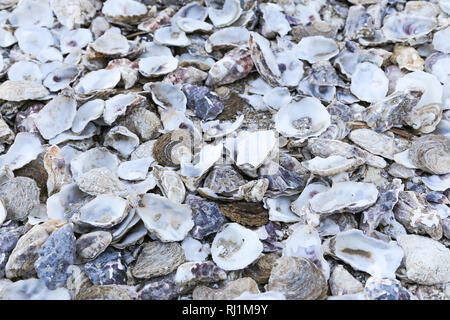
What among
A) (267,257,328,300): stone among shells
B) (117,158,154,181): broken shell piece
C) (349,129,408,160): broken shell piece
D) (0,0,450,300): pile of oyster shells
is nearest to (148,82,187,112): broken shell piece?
(0,0,450,300): pile of oyster shells

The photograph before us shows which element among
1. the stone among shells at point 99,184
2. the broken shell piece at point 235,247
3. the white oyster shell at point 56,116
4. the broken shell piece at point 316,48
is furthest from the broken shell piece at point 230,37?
the broken shell piece at point 235,247

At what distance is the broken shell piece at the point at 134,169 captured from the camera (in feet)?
5.58

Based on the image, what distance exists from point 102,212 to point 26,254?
0.82 feet

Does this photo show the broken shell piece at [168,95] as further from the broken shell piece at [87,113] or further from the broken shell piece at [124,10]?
the broken shell piece at [124,10]

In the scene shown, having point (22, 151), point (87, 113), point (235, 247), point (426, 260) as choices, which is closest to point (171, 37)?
point (87, 113)

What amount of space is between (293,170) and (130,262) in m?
0.64

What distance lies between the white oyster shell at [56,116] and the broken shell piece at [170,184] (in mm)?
446

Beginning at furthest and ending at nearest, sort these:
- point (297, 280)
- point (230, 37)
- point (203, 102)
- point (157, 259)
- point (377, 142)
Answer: point (230, 37) → point (203, 102) → point (377, 142) → point (157, 259) → point (297, 280)

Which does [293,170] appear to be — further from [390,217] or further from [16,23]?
[16,23]

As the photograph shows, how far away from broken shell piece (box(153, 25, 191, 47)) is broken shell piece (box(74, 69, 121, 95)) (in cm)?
27

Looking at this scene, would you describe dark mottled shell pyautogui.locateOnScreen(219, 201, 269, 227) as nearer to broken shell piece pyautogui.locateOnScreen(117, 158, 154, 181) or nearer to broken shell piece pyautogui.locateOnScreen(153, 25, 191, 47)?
broken shell piece pyautogui.locateOnScreen(117, 158, 154, 181)

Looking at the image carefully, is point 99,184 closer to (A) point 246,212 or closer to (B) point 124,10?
(A) point 246,212

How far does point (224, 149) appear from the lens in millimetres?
1716

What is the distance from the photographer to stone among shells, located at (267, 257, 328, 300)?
4.42 feet
